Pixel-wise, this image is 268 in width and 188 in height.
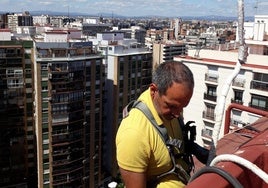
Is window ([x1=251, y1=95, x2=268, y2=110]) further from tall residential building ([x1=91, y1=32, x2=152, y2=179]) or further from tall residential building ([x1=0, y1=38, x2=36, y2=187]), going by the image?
tall residential building ([x1=0, y1=38, x2=36, y2=187])

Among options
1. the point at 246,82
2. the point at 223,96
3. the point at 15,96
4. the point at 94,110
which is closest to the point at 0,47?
the point at 15,96

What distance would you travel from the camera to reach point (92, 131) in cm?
2530

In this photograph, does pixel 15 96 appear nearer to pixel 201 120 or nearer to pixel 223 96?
pixel 201 120

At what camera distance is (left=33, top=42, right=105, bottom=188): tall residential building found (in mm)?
22312

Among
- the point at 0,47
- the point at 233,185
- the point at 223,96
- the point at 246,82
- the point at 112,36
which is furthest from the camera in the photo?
the point at 112,36

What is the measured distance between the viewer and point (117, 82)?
28.3 m

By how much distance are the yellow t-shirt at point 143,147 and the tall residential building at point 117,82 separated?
26135 millimetres

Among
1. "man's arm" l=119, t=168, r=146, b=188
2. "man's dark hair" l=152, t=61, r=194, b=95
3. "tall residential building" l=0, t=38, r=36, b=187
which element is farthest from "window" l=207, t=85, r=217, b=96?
"man's arm" l=119, t=168, r=146, b=188

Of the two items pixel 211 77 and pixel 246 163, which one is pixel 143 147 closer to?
pixel 246 163

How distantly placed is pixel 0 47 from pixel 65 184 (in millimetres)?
9504

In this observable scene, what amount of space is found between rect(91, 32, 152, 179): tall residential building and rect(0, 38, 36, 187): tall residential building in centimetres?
584

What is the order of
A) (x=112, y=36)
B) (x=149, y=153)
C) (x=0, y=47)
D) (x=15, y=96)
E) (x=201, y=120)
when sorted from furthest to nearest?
1. (x=112, y=36)
2. (x=15, y=96)
3. (x=0, y=47)
4. (x=201, y=120)
5. (x=149, y=153)

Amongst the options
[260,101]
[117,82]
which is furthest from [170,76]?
[117,82]

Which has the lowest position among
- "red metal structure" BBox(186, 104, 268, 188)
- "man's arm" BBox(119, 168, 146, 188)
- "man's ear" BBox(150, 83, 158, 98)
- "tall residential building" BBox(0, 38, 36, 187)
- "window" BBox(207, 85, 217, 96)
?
"tall residential building" BBox(0, 38, 36, 187)
